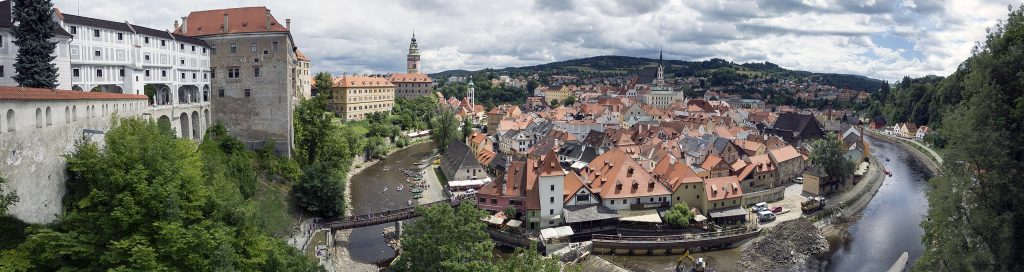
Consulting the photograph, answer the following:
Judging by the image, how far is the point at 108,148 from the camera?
17375 mm

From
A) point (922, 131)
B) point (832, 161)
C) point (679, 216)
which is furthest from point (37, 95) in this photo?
point (922, 131)

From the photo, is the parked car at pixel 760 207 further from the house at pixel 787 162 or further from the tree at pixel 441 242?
the tree at pixel 441 242

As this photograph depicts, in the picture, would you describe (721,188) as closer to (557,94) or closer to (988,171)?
(988,171)

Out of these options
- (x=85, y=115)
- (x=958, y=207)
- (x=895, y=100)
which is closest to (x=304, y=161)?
(x=85, y=115)

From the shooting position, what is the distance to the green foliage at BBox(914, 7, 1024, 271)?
44.9 ft

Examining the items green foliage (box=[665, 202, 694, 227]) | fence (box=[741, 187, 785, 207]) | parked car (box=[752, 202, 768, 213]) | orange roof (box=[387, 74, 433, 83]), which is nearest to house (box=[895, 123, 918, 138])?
fence (box=[741, 187, 785, 207])

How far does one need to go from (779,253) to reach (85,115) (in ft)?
89.1

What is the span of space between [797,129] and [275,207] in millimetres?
53717

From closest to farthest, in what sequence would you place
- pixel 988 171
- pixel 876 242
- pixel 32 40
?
pixel 988 171
pixel 32 40
pixel 876 242

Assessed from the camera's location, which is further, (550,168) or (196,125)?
(196,125)

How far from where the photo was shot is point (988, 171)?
13.9 metres

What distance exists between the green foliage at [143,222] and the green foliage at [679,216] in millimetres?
17931

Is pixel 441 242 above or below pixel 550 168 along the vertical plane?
below

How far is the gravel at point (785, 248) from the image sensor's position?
26828mm
